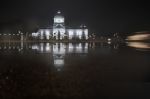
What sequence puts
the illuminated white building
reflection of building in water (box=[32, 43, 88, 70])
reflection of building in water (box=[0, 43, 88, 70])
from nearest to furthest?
1. reflection of building in water (box=[32, 43, 88, 70])
2. reflection of building in water (box=[0, 43, 88, 70])
3. the illuminated white building

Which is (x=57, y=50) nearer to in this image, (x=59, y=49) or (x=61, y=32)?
(x=59, y=49)

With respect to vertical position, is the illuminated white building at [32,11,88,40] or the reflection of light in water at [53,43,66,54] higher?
the illuminated white building at [32,11,88,40]

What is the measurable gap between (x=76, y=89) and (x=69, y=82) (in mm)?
1636

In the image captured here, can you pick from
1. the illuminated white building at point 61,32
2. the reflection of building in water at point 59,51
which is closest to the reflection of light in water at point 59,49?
the reflection of building in water at point 59,51

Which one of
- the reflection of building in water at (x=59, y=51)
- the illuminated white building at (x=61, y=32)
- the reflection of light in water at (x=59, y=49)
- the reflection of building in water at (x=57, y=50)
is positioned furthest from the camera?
the illuminated white building at (x=61, y=32)

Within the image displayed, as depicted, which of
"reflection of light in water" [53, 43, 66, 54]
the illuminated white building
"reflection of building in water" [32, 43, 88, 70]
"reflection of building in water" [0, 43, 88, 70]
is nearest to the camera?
"reflection of building in water" [32, 43, 88, 70]

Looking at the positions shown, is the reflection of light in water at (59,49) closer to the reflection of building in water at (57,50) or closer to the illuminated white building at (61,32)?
the reflection of building in water at (57,50)

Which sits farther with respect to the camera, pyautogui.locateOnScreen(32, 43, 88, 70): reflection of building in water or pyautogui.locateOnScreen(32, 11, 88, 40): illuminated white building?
pyautogui.locateOnScreen(32, 11, 88, 40): illuminated white building

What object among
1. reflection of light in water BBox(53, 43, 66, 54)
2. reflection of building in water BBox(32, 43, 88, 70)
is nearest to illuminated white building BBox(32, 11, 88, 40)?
reflection of light in water BBox(53, 43, 66, 54)

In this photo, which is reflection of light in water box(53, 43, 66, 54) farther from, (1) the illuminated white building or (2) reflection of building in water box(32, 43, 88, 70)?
(1) the illuminated white building

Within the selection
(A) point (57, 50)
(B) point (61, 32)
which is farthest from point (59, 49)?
(B) point (61, 32)

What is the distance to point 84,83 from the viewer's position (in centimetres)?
1179

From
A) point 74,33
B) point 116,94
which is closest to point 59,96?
point 116,94

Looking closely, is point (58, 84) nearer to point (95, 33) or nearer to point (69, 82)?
point (69, 82)
